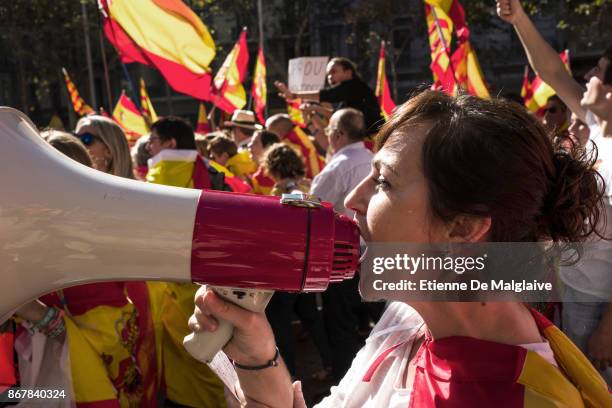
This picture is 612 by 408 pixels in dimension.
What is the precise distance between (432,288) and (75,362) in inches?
58.6

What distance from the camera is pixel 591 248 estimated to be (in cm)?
165

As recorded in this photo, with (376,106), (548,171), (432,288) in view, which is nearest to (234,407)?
(432,288)

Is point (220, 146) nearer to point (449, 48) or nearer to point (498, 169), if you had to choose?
point (449, 48)

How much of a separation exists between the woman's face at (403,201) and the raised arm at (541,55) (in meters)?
1.83

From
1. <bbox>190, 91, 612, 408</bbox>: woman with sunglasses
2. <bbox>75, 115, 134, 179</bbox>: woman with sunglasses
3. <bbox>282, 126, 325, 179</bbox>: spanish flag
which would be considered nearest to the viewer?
<bbox>190, 91, 612, 408</bbox>: woman with sunglasses

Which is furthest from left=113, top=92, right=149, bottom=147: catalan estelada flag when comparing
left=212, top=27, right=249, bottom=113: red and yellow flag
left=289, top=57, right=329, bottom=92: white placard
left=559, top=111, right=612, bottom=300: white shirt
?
left=559, top=111, right=612, bottom=300: white shirt

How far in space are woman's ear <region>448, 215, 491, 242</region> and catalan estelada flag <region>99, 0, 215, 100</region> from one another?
10.6ft

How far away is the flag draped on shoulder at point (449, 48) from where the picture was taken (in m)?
5.70

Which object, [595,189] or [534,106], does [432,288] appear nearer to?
[595,189]

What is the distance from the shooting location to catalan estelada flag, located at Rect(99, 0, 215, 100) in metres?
3.94

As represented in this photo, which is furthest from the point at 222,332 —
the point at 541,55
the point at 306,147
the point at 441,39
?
the point at 306,147

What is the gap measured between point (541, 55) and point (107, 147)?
2.07 m

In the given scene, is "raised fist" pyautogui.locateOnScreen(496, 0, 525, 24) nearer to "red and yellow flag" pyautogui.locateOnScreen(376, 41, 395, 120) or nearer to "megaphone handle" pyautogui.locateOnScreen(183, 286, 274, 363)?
"megaphone handle" pyautogui.locateOnScreen(183, 286, 274, 363)

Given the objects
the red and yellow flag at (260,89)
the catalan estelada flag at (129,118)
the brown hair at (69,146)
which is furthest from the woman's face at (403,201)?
the red and yellow flag at (260,89)
